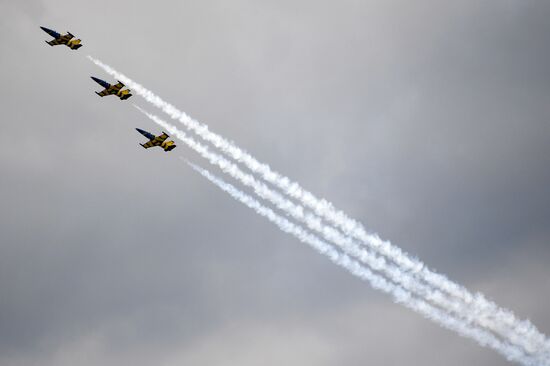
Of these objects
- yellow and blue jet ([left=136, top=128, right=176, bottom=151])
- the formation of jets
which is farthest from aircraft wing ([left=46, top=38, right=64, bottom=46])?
yellow and blue jet ([left=136, top=128, right=176, bottom=151])

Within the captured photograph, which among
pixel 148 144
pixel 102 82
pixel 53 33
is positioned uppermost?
pixel 102 82

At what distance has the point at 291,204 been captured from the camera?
127 meters

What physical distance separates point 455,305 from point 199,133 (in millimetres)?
49710

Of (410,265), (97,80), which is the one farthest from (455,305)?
(97,80)

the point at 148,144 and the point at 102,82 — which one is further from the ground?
the point at 102,82

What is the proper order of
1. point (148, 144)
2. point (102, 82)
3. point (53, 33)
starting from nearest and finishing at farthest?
point (53, 33)
point (148, 144)
point (102, 82)

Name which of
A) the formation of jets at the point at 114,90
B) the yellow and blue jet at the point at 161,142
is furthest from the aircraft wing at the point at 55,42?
the yellow and blue jet at the point at 161,142

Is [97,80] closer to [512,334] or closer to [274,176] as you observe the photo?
[274,176]

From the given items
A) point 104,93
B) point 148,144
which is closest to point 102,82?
point 104,93

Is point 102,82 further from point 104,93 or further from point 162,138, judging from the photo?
point 162,138

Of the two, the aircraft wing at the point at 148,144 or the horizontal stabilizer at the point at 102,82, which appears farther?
the horizontal stabilizer at the point at 102,82

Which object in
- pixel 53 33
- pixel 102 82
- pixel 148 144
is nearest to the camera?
pixel 53 33

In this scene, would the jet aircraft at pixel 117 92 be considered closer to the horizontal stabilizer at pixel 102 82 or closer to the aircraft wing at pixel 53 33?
the horizontal stabilizer at pixel 102 82

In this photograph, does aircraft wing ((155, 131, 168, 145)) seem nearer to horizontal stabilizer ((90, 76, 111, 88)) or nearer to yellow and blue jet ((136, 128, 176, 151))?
yellow and blue jet ((136, 128, 176, 151))
